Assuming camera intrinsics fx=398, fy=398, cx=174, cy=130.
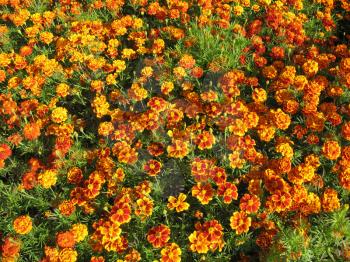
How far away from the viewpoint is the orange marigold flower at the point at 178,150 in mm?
3732

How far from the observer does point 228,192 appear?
3.43m

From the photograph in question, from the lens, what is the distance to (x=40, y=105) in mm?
4492

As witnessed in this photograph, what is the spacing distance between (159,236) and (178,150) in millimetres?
841

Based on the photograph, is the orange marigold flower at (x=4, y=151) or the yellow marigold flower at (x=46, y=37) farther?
the yellow marigold flower at (x=46, y=37)

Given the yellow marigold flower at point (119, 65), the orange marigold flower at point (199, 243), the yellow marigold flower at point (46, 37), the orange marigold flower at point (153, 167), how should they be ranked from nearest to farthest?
the orange marigold flower at point (199, 243) < the orange marigold flower at point (153, 167) < the yellow marigold flower at point (119, 65) < the yellow marigold flower at point (46, 37)

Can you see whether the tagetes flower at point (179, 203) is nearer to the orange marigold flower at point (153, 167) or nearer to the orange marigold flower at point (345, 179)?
the orange marigold flower at point (153, 167)

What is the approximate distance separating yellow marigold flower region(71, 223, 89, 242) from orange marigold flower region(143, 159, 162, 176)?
0.75 meters

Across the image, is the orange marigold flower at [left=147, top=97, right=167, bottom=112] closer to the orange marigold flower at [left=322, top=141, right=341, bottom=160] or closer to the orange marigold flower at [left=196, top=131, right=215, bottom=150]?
the orange marigold flower at [left=196, top=131, right=215, bottom=150]

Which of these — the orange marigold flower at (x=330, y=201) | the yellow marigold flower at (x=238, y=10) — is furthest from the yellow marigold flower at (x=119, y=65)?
the orange marigold flower at (x=330, y=201)

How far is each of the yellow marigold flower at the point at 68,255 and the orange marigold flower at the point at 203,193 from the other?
1.13 m

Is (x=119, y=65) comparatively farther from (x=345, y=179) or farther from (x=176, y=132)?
(x=345, y=179)

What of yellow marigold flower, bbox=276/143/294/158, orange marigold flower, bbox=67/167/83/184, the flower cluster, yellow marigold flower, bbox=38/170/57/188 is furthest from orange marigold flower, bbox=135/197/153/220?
yellow marigold flower, bbox=276/143/294/158

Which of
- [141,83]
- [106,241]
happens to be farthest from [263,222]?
[141,83]

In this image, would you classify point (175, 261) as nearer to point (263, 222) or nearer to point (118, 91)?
point (263, 222)
